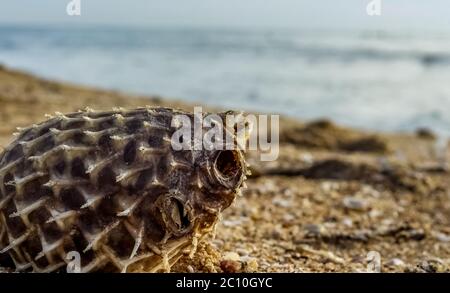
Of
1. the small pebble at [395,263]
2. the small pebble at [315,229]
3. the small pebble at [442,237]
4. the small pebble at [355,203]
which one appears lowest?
the small pebble at [442,237]

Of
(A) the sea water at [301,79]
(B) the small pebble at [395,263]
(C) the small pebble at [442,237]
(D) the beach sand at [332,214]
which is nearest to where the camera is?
(D) the beach sand at [332,214]

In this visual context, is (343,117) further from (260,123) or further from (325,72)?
(325,72)

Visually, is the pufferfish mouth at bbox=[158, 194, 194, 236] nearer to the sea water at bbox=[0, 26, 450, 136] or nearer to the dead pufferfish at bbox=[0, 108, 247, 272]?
the dead pufferfish at bbox=[0, 108, 247, 272]

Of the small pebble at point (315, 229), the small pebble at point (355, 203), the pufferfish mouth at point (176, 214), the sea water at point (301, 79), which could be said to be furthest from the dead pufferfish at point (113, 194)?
the sea water at point (301, 79)

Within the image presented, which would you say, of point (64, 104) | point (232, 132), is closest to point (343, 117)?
point (64, 104)

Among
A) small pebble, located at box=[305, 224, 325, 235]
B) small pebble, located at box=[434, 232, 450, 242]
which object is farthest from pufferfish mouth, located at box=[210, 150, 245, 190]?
small pebble, located at box=[434, 232, 450, 242]

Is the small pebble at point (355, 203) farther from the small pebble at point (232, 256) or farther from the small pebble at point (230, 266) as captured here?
the small pebble at point (230, 266)
